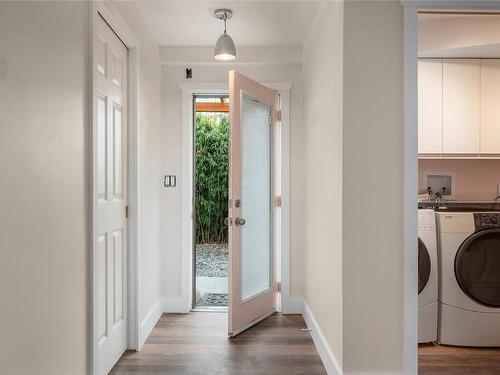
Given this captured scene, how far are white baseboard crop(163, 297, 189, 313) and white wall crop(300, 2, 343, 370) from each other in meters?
1.12

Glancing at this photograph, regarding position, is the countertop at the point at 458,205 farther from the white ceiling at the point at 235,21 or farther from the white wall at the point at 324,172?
the white ceiling at the point at 235,21

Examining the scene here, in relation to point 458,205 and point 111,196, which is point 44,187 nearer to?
point 111,196

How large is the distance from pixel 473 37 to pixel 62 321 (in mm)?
3231

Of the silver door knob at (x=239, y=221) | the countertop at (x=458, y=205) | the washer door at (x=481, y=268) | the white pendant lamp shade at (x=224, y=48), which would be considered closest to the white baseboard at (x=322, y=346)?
the silver door knob at (x=239, y=221)

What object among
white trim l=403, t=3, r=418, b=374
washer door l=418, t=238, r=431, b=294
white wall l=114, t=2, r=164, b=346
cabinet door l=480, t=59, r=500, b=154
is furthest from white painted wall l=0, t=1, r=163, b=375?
cabinet door l=480, t=59, r=500, b=154

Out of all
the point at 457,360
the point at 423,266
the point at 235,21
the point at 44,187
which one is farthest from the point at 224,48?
the point at 457,360

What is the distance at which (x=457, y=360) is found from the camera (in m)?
2.81

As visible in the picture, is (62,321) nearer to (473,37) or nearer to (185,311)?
(185,311)

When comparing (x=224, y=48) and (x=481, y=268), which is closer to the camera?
(x=481, y=268)

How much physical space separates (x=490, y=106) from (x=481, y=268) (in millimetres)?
1329

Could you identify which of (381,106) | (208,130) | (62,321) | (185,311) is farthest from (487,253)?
(208,130)

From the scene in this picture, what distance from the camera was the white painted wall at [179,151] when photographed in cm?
388

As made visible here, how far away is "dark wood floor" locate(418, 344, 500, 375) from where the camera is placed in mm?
2648

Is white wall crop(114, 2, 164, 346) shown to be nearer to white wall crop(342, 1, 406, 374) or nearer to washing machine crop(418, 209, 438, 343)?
white wall crop(342, 1, 406, 374)
